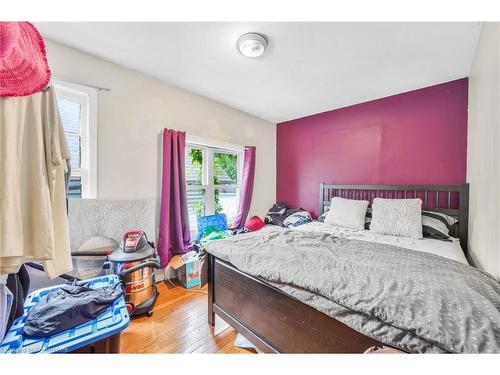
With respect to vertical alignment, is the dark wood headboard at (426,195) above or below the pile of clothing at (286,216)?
above

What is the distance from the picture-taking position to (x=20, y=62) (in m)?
0.71

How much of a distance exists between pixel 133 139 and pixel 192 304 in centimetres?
179

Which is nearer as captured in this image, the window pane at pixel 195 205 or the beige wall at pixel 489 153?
the beige wall at pixel 489 153

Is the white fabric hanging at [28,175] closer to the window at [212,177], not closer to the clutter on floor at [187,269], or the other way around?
the clutter on floor at [187,269]

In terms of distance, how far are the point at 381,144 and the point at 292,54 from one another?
179cm

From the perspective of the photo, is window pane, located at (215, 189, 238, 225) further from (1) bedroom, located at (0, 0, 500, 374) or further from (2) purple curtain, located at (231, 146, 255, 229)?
(2) purple curtain, located at (231, 146, 255, 229)

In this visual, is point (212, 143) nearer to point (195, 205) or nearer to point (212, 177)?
point (212, 177)

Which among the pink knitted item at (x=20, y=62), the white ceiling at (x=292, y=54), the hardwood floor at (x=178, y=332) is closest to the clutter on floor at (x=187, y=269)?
the hardwood floor at (x=178, y=332)

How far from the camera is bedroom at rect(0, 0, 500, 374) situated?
0.77 metres

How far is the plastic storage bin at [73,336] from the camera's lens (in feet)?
3.02

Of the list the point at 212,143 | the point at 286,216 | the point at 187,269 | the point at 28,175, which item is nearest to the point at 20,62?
the point at 28,175

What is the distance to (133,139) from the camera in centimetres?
219
